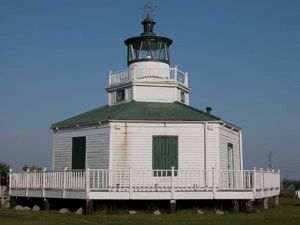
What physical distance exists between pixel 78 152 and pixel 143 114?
4.11 metres

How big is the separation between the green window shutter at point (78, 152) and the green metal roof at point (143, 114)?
2.99ft

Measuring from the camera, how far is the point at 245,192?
21.0 metres

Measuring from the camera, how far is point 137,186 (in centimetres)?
2219

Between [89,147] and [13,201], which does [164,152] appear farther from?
[13,201]

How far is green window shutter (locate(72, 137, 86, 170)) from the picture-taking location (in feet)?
80.3

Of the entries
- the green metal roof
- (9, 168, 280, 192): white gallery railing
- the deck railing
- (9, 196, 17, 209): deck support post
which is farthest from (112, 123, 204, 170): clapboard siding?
(9, 196, 17, 209): deck support post

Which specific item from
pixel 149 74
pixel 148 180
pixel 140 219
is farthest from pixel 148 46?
pixel 140 219

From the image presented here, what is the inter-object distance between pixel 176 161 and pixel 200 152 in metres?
1.30

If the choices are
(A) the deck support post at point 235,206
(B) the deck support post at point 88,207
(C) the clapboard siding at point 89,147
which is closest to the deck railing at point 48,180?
(B) the deck support post at point 88,207

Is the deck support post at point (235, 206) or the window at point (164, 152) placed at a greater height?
the window at point (164, 152)

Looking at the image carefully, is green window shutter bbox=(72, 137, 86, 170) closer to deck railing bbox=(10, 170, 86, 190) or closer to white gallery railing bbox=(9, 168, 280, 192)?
deck railing bbox=(10, 170, 86, 190)

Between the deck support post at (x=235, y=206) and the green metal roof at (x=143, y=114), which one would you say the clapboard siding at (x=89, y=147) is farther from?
the deck support post at (x=235, y=206)

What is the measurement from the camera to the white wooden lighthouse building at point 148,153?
2066 centimetres

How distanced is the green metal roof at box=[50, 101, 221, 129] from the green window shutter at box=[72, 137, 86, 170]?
2.99 ft
